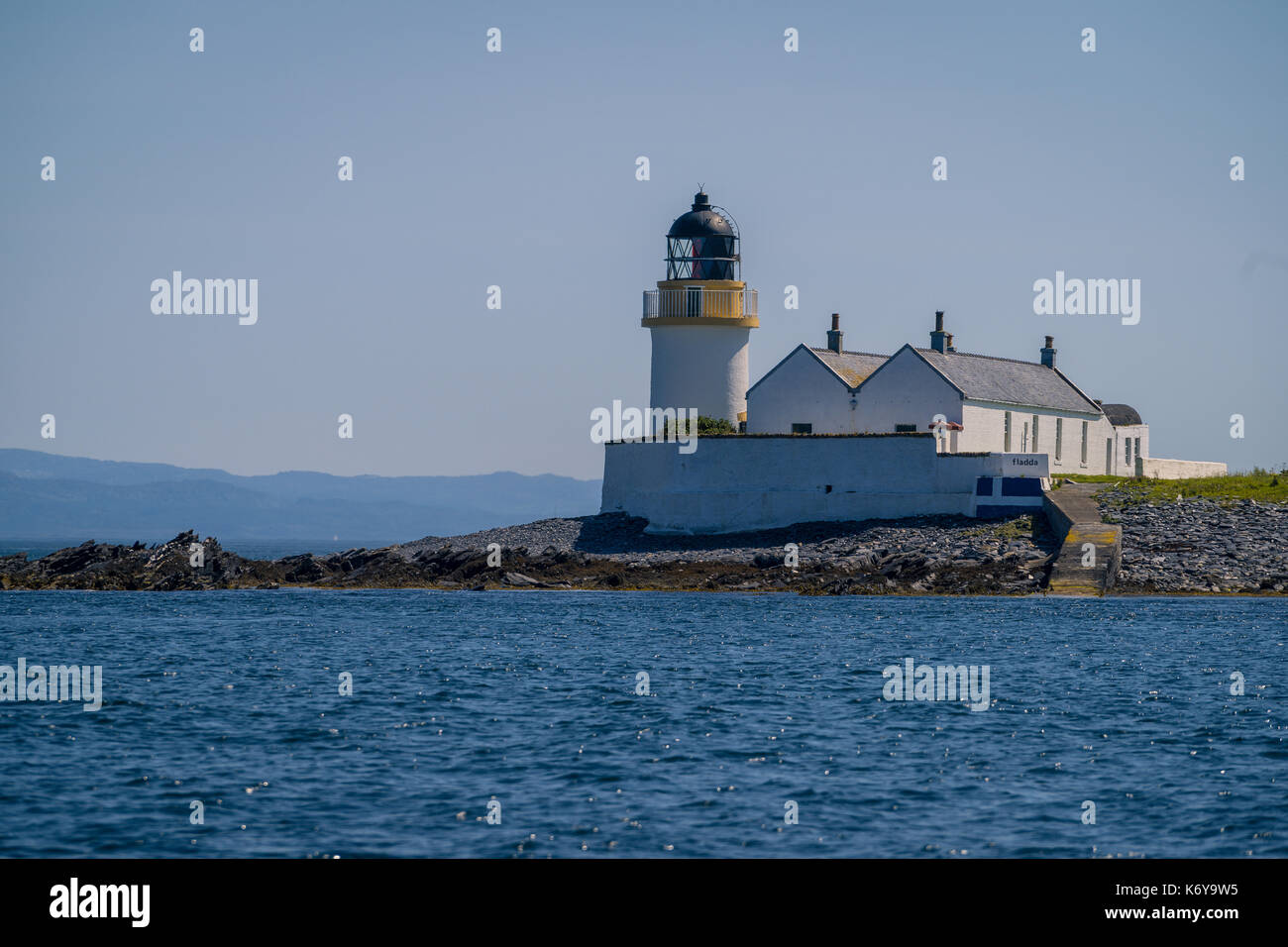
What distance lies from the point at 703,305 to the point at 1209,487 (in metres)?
20.3

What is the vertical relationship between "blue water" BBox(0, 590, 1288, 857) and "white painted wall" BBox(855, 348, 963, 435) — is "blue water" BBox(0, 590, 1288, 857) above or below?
below

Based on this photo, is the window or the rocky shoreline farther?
the window

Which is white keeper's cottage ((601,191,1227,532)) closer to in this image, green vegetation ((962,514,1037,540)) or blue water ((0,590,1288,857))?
green vegetation ((962,514,1037,540))

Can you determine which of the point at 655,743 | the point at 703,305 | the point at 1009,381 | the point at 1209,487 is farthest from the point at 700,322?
the point at 655,743

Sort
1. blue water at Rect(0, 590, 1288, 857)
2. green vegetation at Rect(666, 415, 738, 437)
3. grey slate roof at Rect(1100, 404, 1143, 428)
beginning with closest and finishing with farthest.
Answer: blue water at Rect(0, 590, 1288, 857) < green vegetation at Rect(666, 415, 738, 437) < grey slate roof at Rect(1100, 404, 1143, 428)

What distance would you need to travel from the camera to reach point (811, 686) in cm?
2656

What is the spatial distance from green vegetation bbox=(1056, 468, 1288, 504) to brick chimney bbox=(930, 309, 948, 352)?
736cm

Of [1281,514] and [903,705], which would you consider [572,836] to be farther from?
[1281,514]

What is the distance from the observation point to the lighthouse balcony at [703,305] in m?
59.2

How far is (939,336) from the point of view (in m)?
60.6

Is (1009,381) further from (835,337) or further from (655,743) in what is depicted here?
(655,743)

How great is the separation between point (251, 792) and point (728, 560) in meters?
35.0

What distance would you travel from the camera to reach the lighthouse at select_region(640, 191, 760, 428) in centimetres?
5934

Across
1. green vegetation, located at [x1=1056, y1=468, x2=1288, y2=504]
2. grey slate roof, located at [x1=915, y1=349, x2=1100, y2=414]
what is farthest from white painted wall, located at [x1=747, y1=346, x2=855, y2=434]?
green vegetation, located at [x1=1056, y1=468, x2=1288, y2=504]
